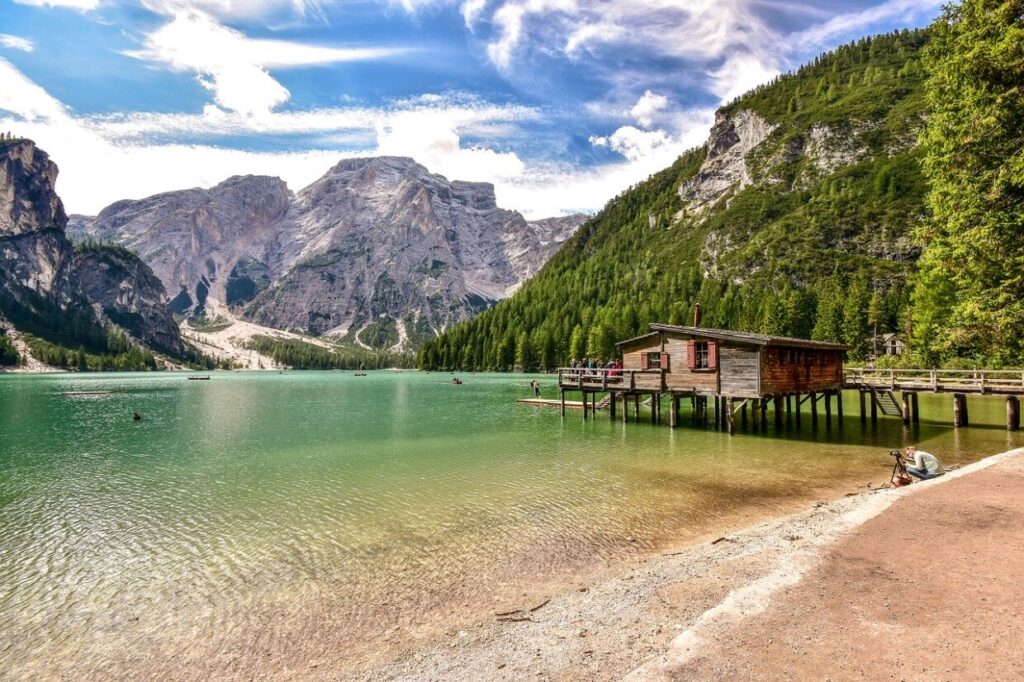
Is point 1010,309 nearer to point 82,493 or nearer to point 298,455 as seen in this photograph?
point 298,455

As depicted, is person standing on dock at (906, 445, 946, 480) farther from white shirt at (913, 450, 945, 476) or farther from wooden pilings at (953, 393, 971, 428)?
wooden pilings at (953, 393, 971, 428)

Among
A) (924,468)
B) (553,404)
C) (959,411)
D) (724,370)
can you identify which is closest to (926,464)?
(924,468)

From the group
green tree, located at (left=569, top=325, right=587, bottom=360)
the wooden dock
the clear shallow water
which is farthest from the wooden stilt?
green tree, located at (left=569, top=325, right=587, bottom=360)

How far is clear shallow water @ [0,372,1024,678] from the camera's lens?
10.8 metres

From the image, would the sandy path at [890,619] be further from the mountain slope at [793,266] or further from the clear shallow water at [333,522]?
the mountain slope at [793,266]

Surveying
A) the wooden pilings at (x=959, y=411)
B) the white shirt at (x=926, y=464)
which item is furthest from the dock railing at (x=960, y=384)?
the white shirt at (x=926, y=464)

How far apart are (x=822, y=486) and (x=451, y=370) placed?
170m

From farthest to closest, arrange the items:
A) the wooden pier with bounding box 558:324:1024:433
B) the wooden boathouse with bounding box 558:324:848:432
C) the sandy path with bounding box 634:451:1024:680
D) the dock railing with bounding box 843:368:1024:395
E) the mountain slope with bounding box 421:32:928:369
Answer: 1. the mountain slope with bounding box 421:32:928:369
2. the wooden boathouse with bounding box 558:324:848:432
3. the wooden pier with bounding box 558:324:1024:433
4. the dock railing with bounding box 843:368:1024:395
5. the sandy path with bounding box 634:451:1024:680

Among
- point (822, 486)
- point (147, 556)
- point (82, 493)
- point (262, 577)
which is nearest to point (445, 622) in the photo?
point (262, 577)

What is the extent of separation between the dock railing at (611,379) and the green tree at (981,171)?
1982cm

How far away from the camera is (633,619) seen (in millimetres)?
9859

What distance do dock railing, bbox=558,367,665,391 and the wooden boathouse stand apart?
0.28 ft

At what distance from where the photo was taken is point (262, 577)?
13438mm

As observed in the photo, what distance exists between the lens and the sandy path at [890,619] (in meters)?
7.07
